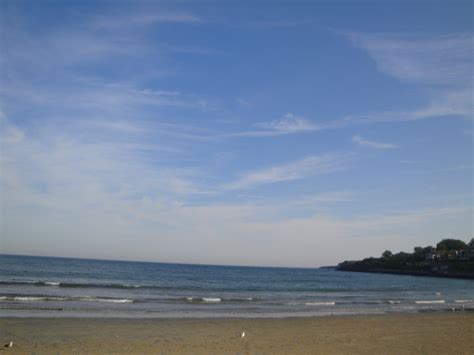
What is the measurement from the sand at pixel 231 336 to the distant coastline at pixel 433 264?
344 ft

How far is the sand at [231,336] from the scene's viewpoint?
13.4 metres

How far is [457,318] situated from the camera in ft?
80.0

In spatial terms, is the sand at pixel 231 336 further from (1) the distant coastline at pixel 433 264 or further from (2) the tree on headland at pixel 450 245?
(2) the tree on headland at pixel 450 245

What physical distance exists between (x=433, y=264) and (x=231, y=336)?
133769mm

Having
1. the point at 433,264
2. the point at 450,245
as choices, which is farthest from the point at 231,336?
the point at 450,245

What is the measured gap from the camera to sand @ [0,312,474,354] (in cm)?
1344

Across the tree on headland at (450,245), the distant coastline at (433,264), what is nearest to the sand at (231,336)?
the distant coastline at (433,264)

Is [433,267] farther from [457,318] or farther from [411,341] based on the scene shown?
[411,341]

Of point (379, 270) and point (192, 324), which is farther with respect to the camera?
point (379, 270)

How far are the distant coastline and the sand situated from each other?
104775mm

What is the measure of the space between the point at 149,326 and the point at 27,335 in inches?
182

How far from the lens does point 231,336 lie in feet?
52.5

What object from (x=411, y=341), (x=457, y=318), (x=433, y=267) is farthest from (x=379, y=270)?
(x=411, y=341)

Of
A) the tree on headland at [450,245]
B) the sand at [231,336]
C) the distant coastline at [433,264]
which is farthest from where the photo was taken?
the tree on headland at [450,245]
